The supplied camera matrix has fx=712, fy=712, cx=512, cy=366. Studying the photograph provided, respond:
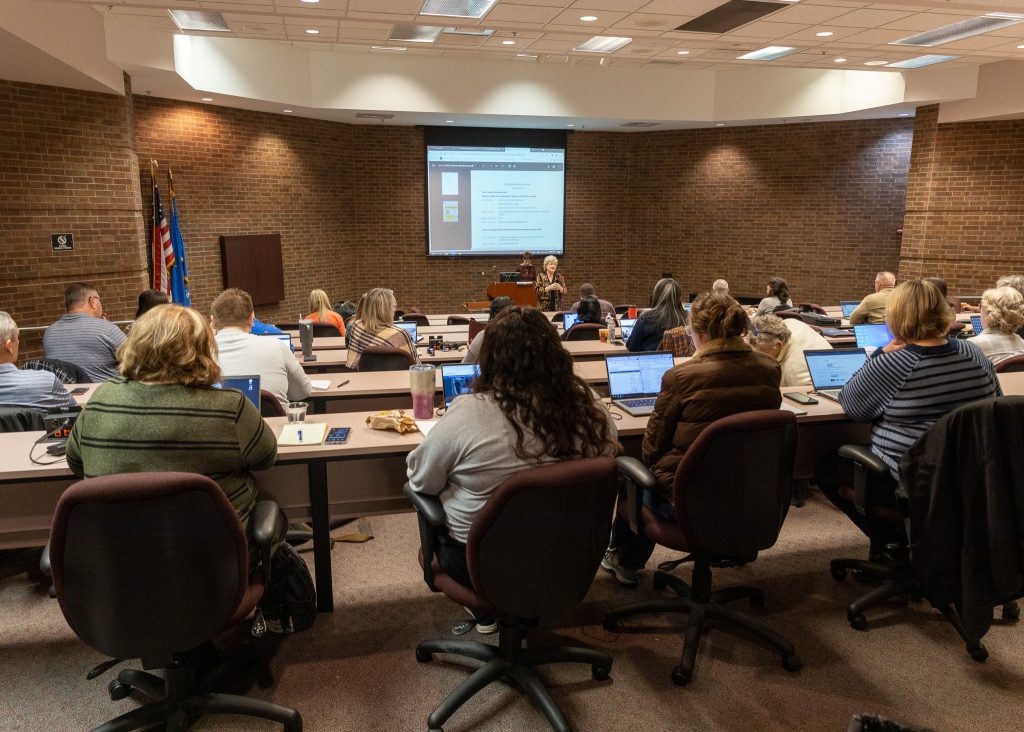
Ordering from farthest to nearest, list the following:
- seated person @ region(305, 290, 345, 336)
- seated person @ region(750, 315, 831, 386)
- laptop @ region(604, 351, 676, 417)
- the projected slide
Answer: the projected slide < seated person @ region(305, 290, 345, 336) < seated person @ region(750, 315, 831, 386) < laptop @ region(604, 351, 676, 417)

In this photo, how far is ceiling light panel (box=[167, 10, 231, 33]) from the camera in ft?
21.0

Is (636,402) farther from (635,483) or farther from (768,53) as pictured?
(768,53)

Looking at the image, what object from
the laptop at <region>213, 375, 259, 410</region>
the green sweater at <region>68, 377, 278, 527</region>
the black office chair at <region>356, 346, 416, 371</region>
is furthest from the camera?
the black office chair at <region>356, 346, 416, 371</region>

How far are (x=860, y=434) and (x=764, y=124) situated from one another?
8.86 metres

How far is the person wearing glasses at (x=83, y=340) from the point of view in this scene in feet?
14.7

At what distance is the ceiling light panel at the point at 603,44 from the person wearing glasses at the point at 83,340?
5513 millimetres

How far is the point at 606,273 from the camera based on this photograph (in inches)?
489

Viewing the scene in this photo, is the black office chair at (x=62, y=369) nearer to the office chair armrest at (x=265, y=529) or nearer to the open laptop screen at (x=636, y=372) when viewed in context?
the office chair armrest at (x=265, y=529)

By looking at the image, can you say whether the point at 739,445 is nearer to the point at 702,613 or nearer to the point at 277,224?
the point at 702,613

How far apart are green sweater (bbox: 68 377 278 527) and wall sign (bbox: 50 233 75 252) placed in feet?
18.7

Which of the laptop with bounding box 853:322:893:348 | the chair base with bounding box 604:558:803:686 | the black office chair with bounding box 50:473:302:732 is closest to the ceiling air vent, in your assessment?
the laptop with bounding box 853:322:893:348

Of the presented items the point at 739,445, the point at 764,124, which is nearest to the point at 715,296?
the point at 739,445

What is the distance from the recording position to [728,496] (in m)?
2.43

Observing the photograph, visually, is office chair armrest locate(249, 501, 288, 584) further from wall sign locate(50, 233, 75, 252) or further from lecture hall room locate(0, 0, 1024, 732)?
wall sign locate(50, 233, 75, 252)
